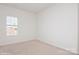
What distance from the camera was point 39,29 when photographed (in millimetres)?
2260

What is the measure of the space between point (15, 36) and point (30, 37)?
A: 10.6 inches

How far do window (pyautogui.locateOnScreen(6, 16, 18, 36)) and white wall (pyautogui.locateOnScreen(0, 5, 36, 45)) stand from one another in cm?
5

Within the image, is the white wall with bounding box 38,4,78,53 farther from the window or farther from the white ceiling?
the window

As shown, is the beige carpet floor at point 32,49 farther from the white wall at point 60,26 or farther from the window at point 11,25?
the window at point 11,25

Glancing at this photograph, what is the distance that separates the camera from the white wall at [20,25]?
7.09 ft

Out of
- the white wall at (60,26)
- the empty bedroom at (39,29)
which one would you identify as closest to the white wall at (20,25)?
the empty bedroom at (39,29)

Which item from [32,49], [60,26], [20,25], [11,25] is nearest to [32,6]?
[20,25]

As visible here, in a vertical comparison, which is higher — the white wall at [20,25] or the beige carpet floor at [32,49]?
the white wall at [20,25]

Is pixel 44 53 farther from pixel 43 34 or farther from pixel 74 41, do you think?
pixel 74 41

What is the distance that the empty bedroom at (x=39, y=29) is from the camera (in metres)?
2.17

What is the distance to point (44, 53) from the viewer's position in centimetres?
223

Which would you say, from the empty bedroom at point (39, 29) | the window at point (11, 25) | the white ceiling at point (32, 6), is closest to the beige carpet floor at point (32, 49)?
the empty bedroom at point (39, 29)

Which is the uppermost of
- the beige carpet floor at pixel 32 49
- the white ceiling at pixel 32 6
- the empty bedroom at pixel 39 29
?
the white ceiling at pixel 32 6
